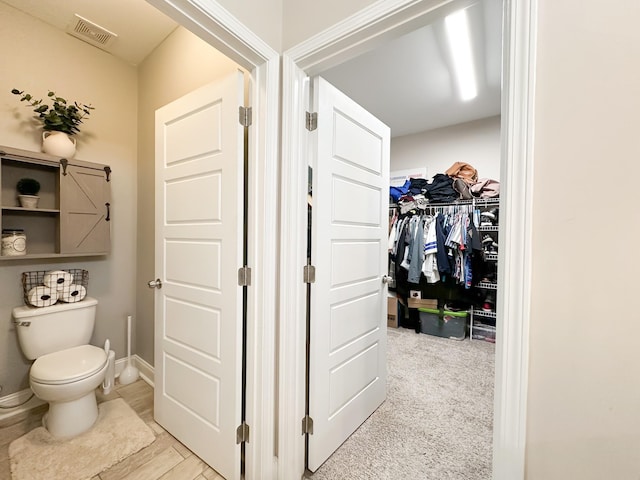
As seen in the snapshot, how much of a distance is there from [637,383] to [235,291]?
1.31 metres

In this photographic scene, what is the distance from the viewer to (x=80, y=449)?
4.83 feet

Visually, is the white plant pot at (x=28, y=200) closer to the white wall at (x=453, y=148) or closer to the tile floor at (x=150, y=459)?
the tile floor at (x=150, y=459)

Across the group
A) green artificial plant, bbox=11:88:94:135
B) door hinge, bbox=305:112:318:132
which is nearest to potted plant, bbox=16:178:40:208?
green artificial plant, bbox=11:88:94:135

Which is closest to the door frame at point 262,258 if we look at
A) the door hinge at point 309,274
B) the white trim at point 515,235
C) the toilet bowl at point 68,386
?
the door hinge at point 309,274

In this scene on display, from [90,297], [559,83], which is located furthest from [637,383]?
[90,297]

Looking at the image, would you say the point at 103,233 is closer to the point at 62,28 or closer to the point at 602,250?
the point at 62,28

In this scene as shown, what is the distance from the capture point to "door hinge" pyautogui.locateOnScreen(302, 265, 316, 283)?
4.29ft

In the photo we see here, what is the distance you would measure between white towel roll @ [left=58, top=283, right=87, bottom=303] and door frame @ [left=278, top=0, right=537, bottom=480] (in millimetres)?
1644

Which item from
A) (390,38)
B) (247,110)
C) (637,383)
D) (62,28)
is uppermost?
(62,28)

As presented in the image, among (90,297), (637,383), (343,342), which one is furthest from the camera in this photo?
(90,297)

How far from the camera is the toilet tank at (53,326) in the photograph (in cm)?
166

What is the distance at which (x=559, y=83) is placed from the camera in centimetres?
68

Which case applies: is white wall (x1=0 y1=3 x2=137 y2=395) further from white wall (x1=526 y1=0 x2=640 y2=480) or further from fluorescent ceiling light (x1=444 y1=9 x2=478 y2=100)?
white wall (x1=526 y1=0 x2=640 y2=480)

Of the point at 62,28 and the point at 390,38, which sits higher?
the point at 62,28
